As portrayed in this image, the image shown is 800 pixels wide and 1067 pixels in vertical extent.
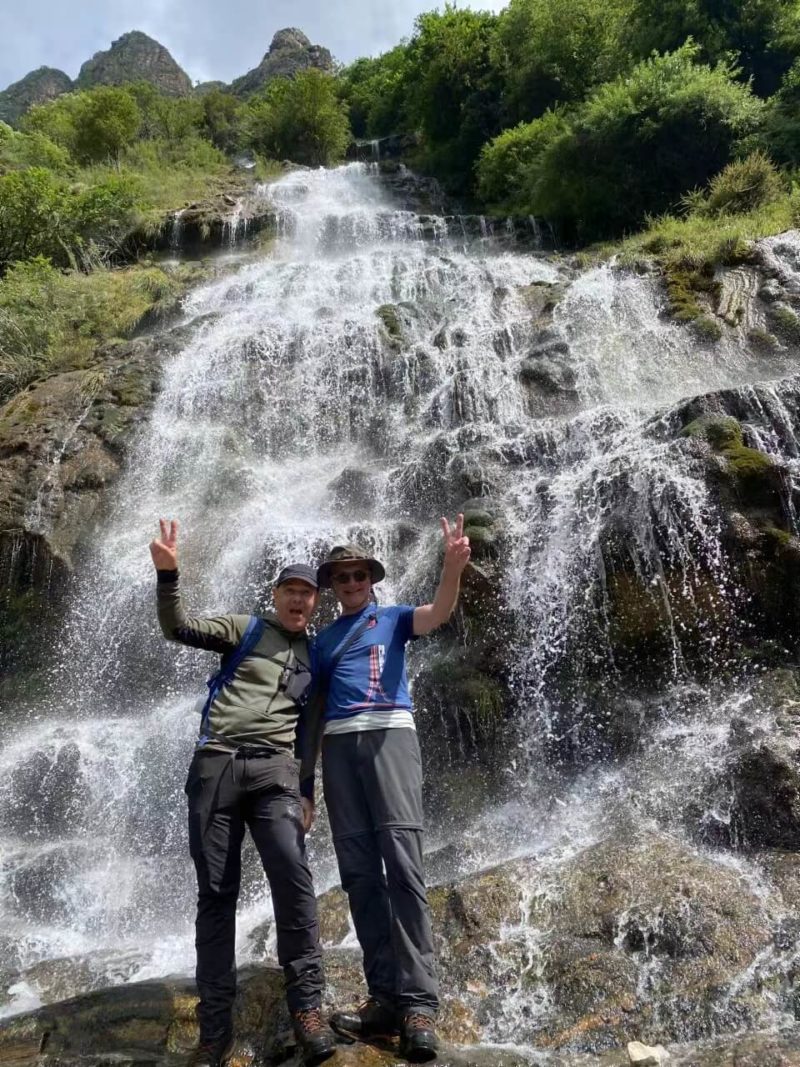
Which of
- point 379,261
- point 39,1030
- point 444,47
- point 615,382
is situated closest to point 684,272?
point 615,382

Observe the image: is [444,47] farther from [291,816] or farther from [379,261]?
[291,816]

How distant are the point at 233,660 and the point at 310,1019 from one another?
1.41 metres

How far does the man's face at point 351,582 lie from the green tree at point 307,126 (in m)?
28.0

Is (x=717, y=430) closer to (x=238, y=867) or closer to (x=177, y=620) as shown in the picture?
(x=177, y=620)

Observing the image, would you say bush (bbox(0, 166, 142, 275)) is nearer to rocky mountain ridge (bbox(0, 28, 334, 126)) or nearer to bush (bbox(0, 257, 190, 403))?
bush (bbox(0, 257, 190, 403))

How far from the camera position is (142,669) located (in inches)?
313

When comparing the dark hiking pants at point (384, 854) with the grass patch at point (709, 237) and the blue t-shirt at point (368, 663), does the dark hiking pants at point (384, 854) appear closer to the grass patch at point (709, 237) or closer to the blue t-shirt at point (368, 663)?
the blue t-shirt at point (368, 663)

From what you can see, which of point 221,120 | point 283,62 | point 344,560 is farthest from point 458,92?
point 283,62

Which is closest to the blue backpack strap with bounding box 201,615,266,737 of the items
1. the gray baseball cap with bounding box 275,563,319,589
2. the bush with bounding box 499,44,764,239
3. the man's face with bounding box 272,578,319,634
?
the man's face with bounding box 272,578,319,634

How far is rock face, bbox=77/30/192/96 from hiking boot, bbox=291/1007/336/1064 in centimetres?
7206

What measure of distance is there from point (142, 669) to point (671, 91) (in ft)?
48.4

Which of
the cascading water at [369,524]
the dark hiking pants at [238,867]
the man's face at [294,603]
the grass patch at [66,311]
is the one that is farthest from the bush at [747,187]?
the dark hiking pants at [238,867]

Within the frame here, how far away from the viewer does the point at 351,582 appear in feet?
11.4

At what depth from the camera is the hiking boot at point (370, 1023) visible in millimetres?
2793
